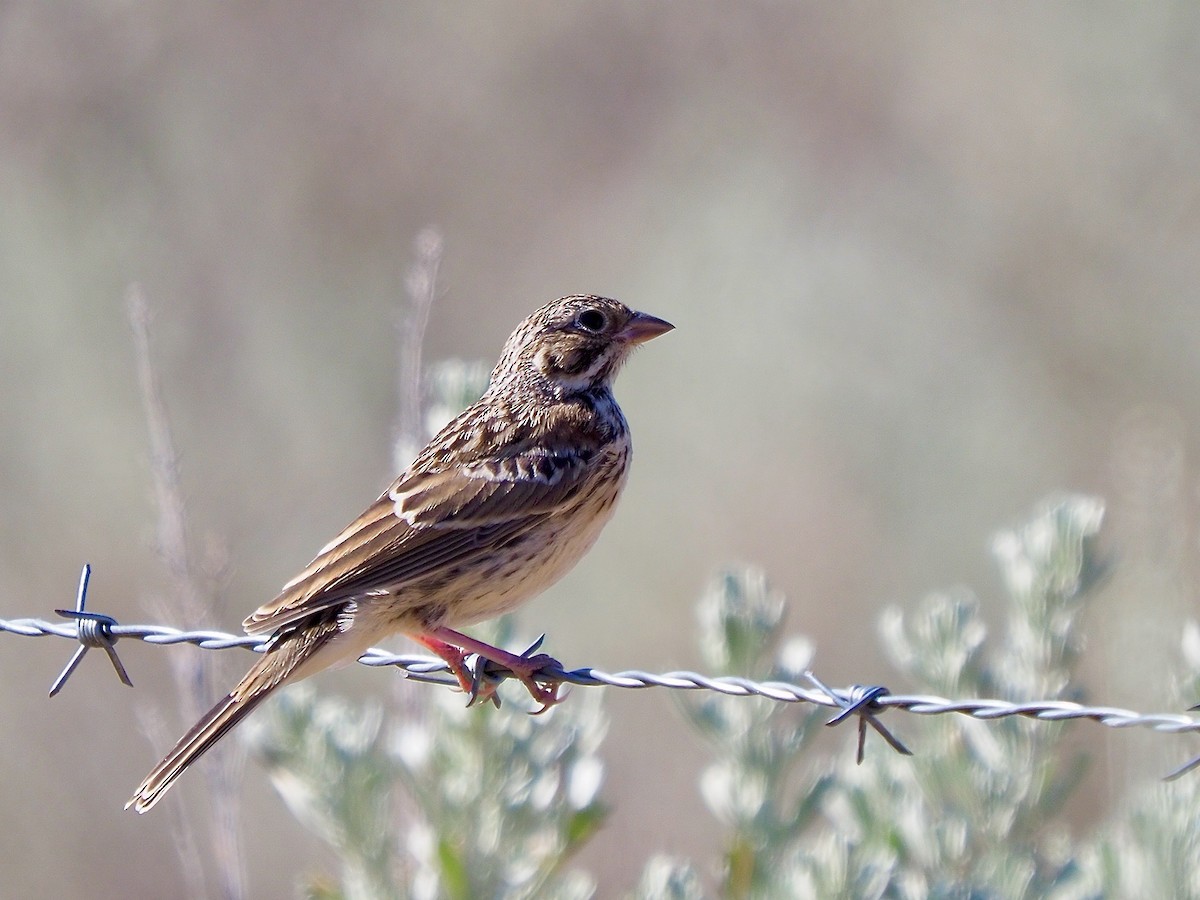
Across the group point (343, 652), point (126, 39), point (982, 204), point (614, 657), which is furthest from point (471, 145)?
point (343, 652)

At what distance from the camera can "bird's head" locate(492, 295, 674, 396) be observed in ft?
18.4

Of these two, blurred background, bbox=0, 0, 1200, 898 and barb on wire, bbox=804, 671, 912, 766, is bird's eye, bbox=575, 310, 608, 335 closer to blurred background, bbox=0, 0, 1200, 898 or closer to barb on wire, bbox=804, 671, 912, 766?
barb on wire, bbox=804, 671, 912, 766

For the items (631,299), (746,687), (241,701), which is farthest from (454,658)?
(631,299)

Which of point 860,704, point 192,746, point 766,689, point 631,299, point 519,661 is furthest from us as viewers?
point 631,299

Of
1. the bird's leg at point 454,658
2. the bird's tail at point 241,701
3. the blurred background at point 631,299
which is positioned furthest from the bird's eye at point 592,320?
the blurred background at point 631,299

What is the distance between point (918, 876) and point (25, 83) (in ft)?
33.7

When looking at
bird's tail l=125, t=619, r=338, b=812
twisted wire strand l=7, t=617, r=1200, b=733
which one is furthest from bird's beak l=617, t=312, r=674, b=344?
bird's tail l=125, t=619, r=338, b=812

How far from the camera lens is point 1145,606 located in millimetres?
6348

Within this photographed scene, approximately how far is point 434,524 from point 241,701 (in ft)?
2.84

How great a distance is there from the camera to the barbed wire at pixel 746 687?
3.39 m

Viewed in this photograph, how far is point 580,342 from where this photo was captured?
221 inches

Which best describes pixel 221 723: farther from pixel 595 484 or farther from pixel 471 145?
pixel 471 145

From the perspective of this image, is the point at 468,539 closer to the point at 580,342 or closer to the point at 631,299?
the point at 580,342

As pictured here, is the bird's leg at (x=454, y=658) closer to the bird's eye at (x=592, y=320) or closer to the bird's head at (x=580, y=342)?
the bird's head at (x=580, y=342)
